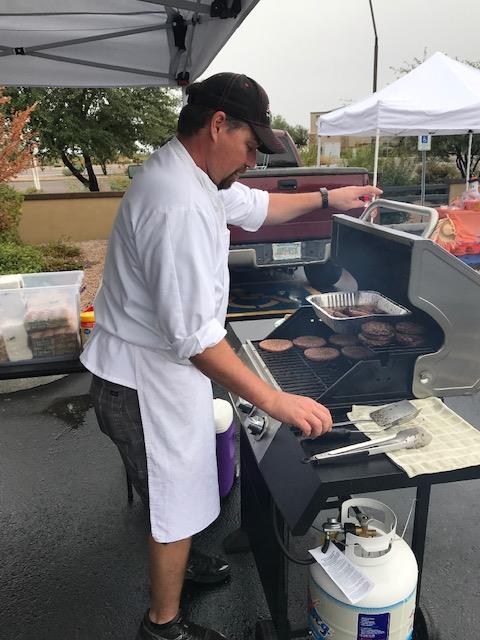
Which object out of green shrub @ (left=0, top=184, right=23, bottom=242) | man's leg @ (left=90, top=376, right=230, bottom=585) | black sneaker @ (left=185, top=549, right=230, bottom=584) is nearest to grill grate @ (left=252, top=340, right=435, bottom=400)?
man's leg @ (left=90, top=376, right=230, bottom=585)

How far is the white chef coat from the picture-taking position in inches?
56.4

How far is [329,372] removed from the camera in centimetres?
191

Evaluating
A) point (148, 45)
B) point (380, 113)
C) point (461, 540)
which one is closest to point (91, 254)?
point (380, 113)

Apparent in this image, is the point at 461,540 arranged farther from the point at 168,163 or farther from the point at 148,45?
the point at 148,45

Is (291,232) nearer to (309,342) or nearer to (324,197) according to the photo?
(324,197)

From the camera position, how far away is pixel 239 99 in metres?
1.45

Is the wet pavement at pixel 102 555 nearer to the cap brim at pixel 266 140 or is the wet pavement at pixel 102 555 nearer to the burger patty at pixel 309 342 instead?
the burger patty at pixel 309 342

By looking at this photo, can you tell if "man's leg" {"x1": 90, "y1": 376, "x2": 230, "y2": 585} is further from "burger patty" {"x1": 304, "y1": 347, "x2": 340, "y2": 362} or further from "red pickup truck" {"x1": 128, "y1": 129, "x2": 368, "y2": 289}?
"red pickup truck" {"x1": 128, "y1": 129, "x2": 368, "y2": 289}

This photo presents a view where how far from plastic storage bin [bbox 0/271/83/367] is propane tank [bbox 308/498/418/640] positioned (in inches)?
69.1

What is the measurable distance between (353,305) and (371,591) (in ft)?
3.39

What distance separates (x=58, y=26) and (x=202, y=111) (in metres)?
2.78

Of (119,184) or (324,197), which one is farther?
(119,184)

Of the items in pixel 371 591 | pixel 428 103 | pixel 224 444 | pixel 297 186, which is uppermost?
pixel 428 103

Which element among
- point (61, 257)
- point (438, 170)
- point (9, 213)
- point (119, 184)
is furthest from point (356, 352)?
point (438, 170)
